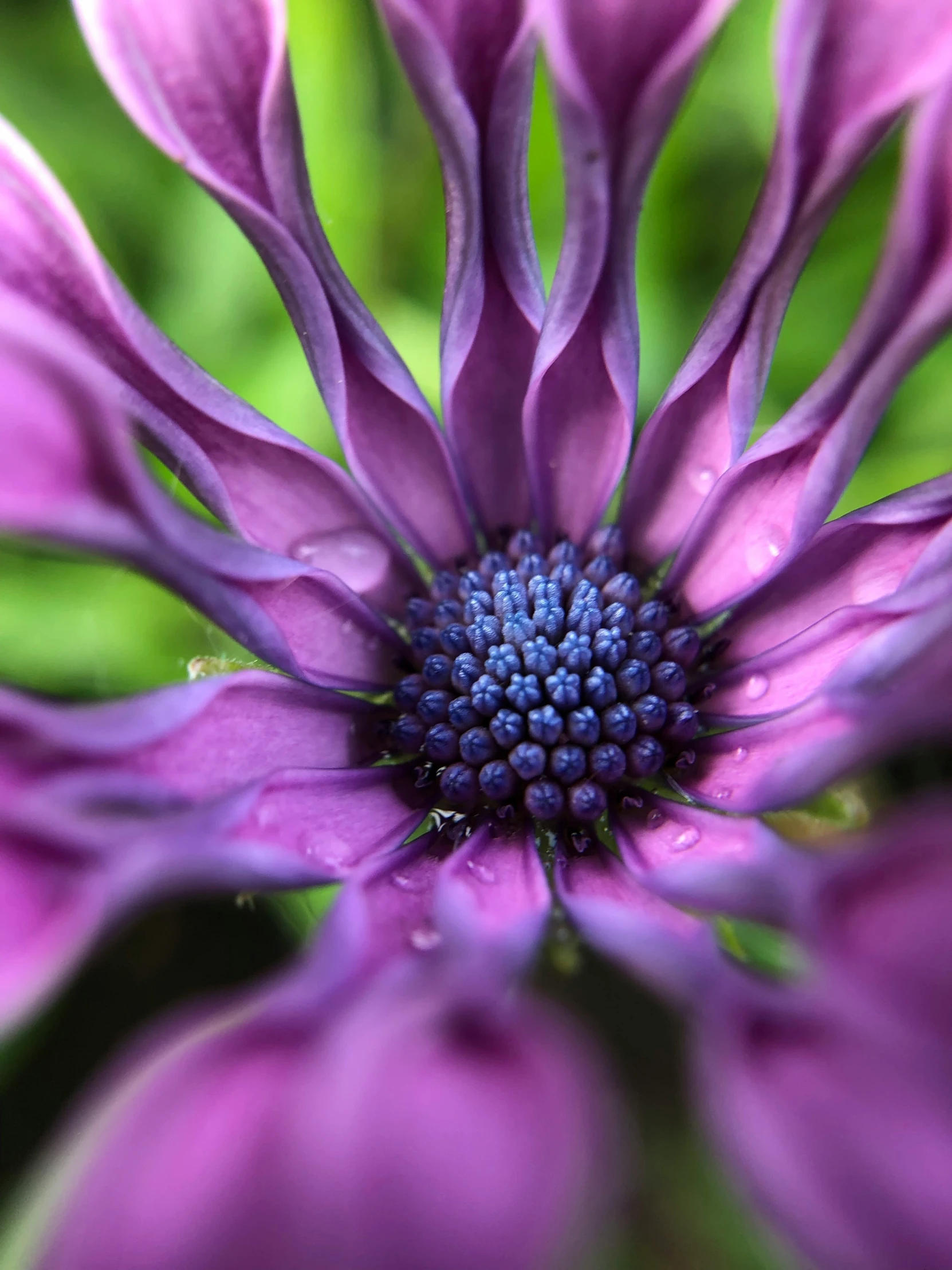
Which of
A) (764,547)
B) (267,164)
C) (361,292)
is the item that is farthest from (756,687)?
(361,292)

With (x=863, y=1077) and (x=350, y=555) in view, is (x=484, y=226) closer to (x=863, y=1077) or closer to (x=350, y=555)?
(x=350, y=555)

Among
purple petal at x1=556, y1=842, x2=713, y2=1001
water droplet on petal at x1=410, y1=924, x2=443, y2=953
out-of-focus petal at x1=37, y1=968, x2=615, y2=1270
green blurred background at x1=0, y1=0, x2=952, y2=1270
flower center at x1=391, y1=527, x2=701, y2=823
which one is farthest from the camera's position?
green blurred background at x1=0, y1=0, x2=952, y2=1270

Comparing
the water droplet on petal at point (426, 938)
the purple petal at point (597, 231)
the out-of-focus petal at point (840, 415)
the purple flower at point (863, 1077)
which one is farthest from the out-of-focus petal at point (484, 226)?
the purple flower at point (863, 1077)

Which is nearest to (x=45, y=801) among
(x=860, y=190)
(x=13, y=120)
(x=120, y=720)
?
(x=120, y=720)

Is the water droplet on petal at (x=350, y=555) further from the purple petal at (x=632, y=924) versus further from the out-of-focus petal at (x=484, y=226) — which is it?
the purple petal at (x=632, y=924)

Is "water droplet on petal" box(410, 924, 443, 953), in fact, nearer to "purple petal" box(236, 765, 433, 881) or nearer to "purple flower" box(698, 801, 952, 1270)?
"purple petal" box(236, 765, 433, 881)

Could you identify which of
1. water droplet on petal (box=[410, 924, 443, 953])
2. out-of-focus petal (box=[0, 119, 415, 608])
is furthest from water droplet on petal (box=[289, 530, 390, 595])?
water droplet on petal (box=[410, 924, 443, 953])
